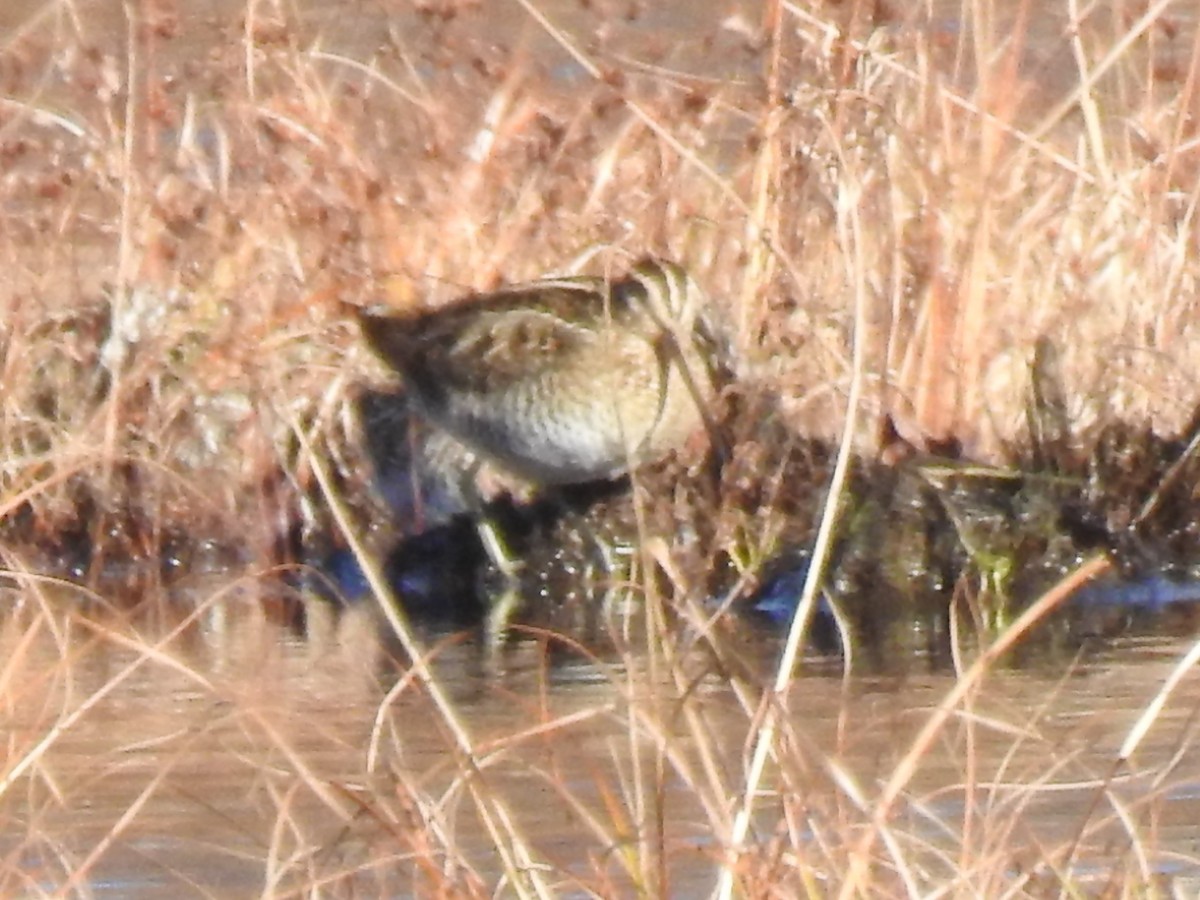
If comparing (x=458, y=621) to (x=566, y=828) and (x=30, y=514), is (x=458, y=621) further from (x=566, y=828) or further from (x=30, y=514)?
(x=566, y=828)

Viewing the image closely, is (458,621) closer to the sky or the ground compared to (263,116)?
closer to the ground

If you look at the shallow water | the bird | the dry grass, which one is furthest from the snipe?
the shallow water

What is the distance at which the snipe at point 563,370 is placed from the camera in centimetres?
588

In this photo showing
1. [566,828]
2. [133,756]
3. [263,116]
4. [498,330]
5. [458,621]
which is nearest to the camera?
[566,828]

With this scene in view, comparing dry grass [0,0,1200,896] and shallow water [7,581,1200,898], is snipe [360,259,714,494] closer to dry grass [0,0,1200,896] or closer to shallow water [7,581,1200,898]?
dry grass [0,0,1200,896]

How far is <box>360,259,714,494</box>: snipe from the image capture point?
588 cm

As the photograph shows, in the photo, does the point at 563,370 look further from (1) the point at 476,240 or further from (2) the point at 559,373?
(1) the point at 476,240

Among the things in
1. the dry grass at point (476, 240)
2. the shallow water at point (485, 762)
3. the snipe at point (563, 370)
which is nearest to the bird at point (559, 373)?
the snipe at point (563, 370)

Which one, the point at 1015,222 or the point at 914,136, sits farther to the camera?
the point at 1015,222

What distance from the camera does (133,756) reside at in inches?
165

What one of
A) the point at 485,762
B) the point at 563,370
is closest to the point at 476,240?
the point at 563,370

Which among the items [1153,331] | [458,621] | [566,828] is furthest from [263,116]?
[566,828]

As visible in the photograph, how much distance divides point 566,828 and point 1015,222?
2.96 meters

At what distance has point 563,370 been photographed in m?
6.00
